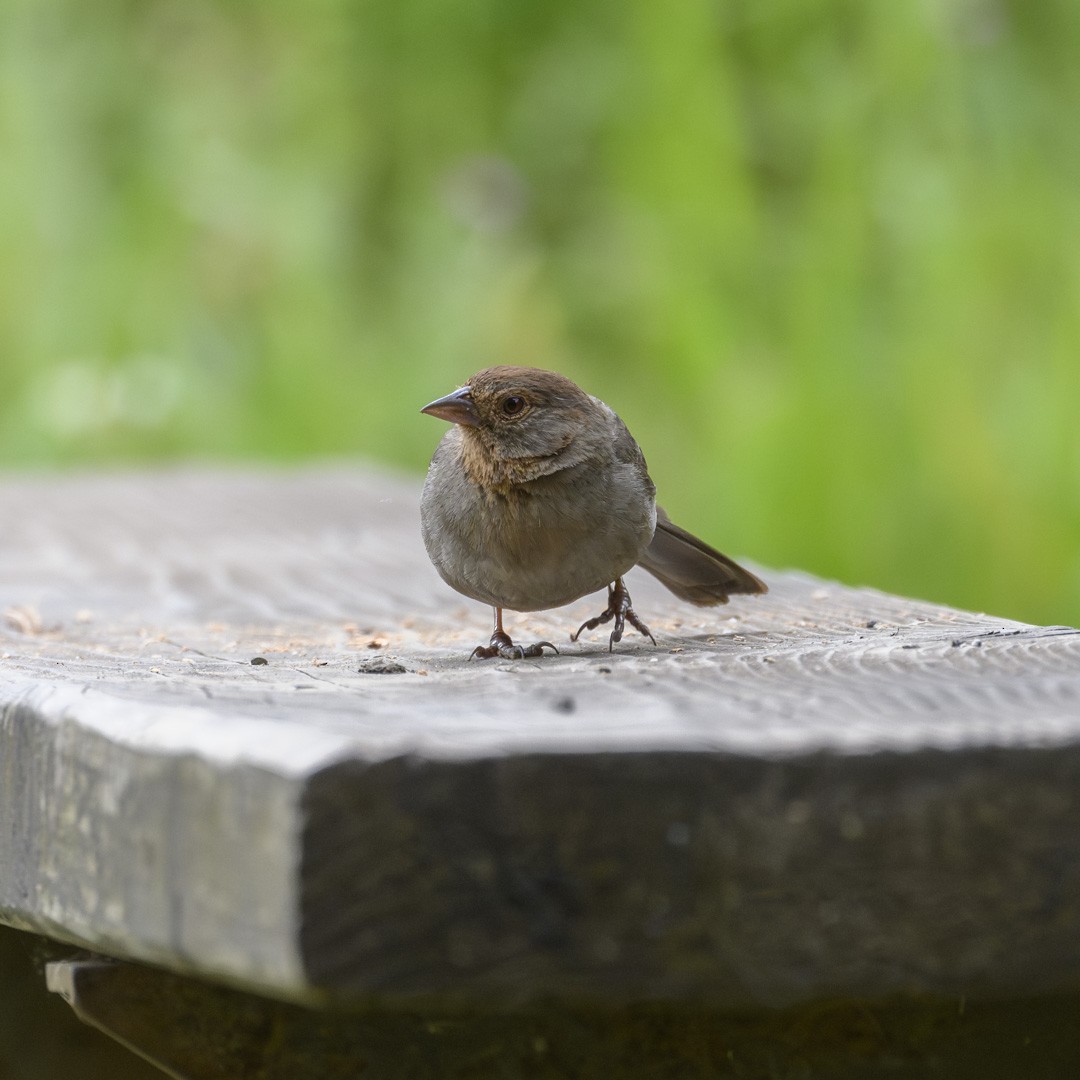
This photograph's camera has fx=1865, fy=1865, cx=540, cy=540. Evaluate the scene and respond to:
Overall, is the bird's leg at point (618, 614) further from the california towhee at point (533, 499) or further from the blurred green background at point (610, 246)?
the blurred green background at point (610, 246)

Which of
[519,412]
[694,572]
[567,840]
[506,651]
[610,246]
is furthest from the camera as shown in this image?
[610,246]

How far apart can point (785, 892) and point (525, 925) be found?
0.20 metres

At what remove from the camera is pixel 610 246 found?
7.37 meters

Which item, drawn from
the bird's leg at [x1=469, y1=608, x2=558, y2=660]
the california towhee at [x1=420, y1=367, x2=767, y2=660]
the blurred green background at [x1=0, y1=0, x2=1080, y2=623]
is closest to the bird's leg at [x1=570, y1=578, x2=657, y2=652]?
the california towhee at [x1=420, y1=367, x2=767, y2=660]

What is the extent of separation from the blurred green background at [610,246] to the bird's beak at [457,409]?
10.4 feet

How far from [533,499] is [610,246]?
186 inches

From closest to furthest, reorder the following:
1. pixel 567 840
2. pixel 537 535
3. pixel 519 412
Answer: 1. pixel 567 840
2. pixel 537 535
3. pixel 519 412

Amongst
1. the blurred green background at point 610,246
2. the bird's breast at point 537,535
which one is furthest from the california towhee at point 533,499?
the blurred green background at point 610,246

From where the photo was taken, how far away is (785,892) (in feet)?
4.44

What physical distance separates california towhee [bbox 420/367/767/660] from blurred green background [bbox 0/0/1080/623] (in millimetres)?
3072

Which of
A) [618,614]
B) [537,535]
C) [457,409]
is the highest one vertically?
[457,409]

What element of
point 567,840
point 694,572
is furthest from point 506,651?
point 567,840

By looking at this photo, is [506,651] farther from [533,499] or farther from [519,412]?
[519,412]

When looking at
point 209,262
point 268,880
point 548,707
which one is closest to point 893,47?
point 209,262
